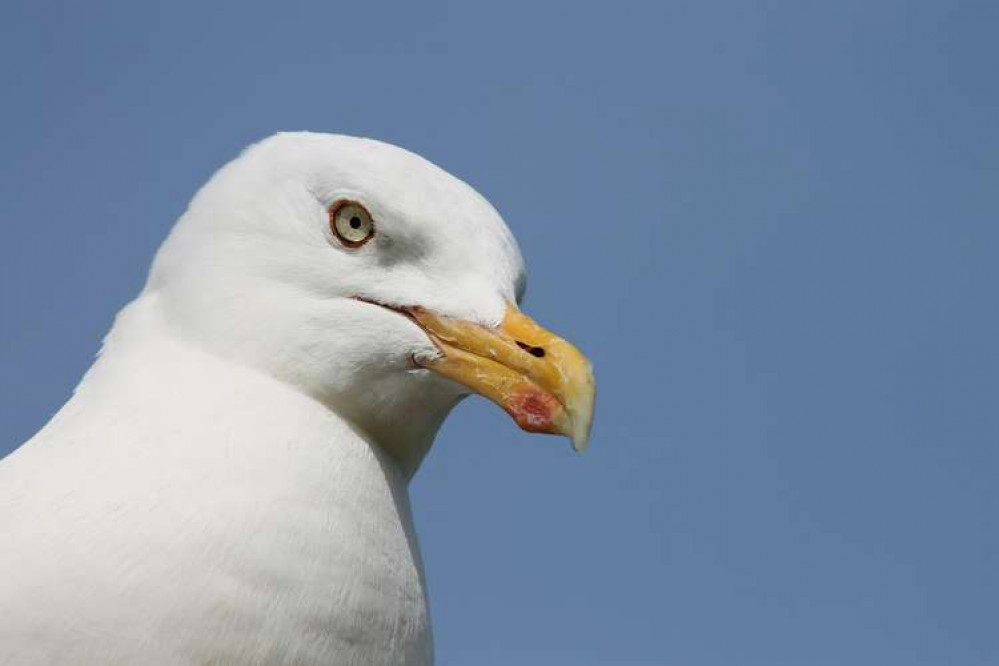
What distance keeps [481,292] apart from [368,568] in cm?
93

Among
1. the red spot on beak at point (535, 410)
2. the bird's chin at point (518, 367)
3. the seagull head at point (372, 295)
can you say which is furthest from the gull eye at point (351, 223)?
the red spot on beak at point (535, 410)

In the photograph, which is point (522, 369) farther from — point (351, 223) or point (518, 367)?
point (351, 223)

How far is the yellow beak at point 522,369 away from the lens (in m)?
4.59

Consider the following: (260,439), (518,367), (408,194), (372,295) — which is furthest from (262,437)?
(408,194)

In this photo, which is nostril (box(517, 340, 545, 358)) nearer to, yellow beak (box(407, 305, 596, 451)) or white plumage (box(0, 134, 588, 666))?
yellow beak (box(407, 305, 596, 451))

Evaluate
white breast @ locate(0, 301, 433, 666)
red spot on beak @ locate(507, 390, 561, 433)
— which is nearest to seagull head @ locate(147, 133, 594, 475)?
red spot on beak @ locate(507, 390, 561, 433)

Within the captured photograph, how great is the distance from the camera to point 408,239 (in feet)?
16.0

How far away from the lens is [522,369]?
466 centimetres

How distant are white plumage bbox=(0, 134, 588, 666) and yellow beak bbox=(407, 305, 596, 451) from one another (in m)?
0.04

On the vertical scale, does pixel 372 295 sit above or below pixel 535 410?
above

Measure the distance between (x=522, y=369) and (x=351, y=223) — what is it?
0.73 meters

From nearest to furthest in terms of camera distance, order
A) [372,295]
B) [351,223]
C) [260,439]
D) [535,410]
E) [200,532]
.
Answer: [200,532]
[260,439]
[535,410]
[372,295]
[351,223]

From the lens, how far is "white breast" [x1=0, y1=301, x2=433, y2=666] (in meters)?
4.09

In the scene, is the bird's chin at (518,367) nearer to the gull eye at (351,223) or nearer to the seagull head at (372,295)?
the seagull head at (372,295)
